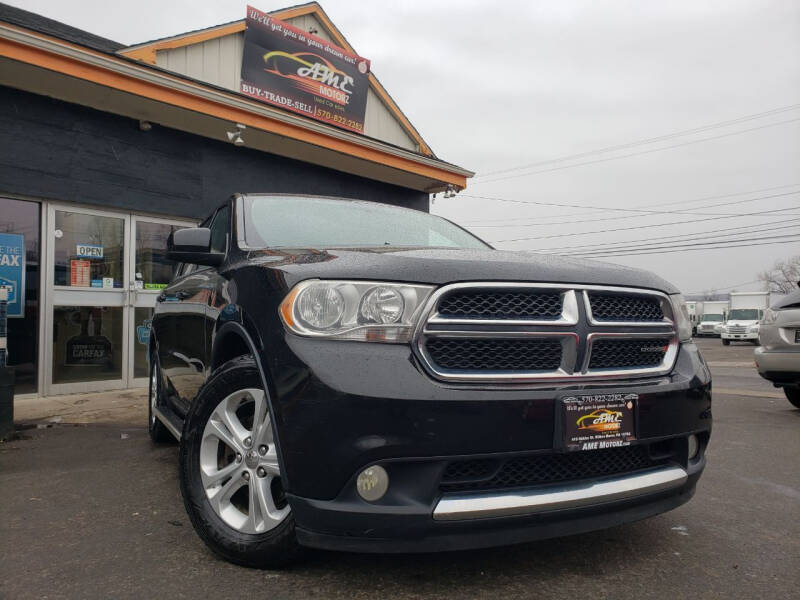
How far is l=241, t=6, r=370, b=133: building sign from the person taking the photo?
9461 mm

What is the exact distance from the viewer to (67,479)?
3.50 m

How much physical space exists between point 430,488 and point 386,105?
427 inches

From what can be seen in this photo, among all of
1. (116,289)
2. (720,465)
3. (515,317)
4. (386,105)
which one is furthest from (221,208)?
(386,105)

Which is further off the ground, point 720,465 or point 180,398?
point 180,398

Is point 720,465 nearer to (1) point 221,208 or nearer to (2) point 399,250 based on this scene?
(2) point 399,250

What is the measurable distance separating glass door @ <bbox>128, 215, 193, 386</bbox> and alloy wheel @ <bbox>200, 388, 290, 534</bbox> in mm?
5733

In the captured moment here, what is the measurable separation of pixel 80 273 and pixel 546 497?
22.6ft

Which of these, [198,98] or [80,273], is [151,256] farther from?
[198,98]

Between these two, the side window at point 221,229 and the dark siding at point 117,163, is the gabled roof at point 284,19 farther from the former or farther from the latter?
the side window at point 221,229

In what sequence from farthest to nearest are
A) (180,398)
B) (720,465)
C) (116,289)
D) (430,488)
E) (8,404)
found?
(116,289) → (8,404) → (720,465) → (180,398) → (430,488)

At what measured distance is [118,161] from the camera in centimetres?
749

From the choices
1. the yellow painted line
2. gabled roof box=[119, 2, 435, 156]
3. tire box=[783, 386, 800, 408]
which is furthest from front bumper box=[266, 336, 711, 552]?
gabled roof box=[119, 2, 435, 156]

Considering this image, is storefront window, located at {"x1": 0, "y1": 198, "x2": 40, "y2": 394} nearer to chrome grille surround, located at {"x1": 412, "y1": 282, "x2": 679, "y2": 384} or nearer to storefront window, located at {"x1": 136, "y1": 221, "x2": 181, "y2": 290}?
storefront window, located at {"x1": 136, "y1": 221, "x2": 181, "y2": 290}

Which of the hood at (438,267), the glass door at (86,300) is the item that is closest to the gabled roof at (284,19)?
the glass door at (86,300)
